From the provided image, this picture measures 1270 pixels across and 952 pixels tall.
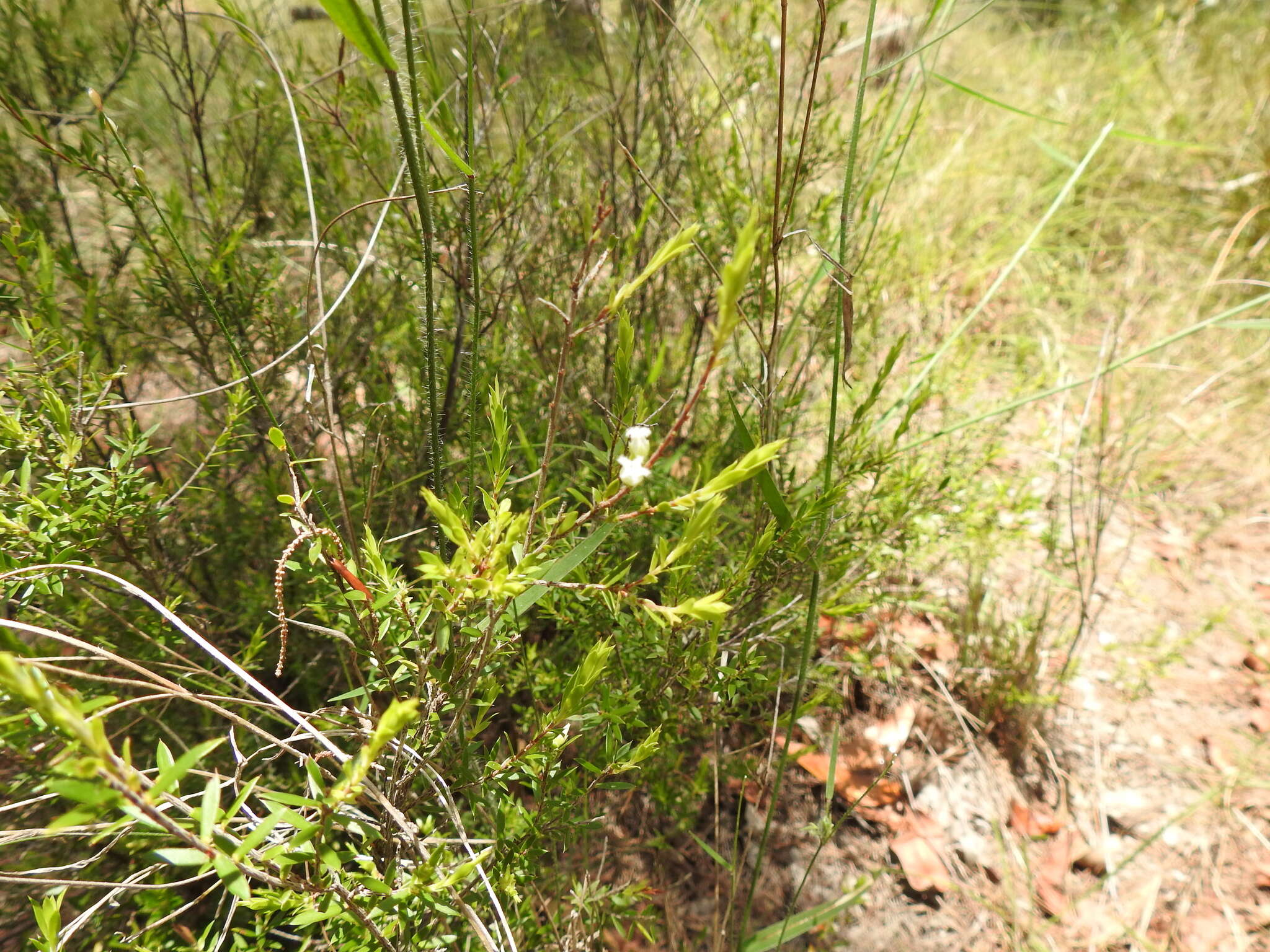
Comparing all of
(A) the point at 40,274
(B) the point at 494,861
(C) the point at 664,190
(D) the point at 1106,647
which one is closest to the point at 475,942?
(B) the point at 494,861

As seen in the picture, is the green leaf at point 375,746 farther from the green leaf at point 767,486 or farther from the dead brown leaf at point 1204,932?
the dead brown leaf at point 1204,932

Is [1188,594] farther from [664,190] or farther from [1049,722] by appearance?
[664,190]

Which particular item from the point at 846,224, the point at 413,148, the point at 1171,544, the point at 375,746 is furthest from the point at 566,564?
the point at 1171,544

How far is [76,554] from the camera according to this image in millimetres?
769

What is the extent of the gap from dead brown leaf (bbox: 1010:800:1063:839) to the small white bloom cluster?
1.49m

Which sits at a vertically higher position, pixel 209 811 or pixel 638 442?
pixel 638 442

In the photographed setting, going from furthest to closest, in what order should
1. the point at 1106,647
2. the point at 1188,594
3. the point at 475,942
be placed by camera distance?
1. the point at 1188,594
2. the point at 1106,647
3. the point at 475,942

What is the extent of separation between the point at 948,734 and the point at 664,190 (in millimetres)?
1382

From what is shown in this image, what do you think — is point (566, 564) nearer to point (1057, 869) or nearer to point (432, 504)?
point (432, 504)

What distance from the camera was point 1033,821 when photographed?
59.4 inches

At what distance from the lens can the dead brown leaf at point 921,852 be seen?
1367 mm

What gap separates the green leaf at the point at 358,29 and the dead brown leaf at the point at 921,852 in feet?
5.15

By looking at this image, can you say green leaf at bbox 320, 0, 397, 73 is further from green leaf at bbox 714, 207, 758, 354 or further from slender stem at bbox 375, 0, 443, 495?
green leaf at bbox 714, 207, 758, 354

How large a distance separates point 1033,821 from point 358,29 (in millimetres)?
1815
